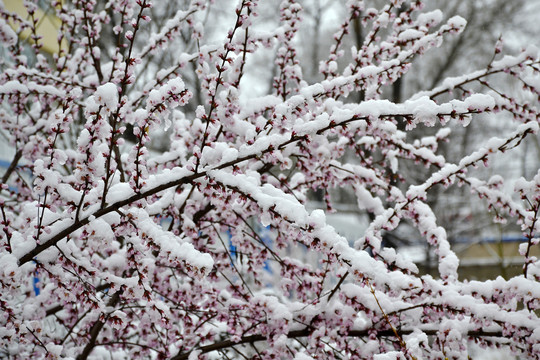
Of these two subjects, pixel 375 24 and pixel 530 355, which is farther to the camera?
pixel 375 24

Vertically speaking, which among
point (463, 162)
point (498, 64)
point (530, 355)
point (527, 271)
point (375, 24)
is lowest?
point (530, 355)

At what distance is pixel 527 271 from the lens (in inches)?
94.0

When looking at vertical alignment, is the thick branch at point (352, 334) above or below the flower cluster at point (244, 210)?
below

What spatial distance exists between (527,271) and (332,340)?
1119 mm

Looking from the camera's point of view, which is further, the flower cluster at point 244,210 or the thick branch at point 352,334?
the thick branch at point 352,334

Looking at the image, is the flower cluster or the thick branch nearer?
the flower cluster

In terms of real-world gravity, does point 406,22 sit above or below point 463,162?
above

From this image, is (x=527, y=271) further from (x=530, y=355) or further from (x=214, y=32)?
(x=214, y=32)

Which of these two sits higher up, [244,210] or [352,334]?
[244,210]

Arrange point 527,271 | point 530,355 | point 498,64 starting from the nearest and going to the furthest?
point 530,355
point 527,271
point 498,64

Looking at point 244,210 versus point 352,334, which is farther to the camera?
point 244,210

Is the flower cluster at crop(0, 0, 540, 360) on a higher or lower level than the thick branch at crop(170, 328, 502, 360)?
higher

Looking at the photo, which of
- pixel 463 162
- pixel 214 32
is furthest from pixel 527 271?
pixel 214 32

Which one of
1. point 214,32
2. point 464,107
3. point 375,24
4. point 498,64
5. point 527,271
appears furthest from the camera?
point 214,32
